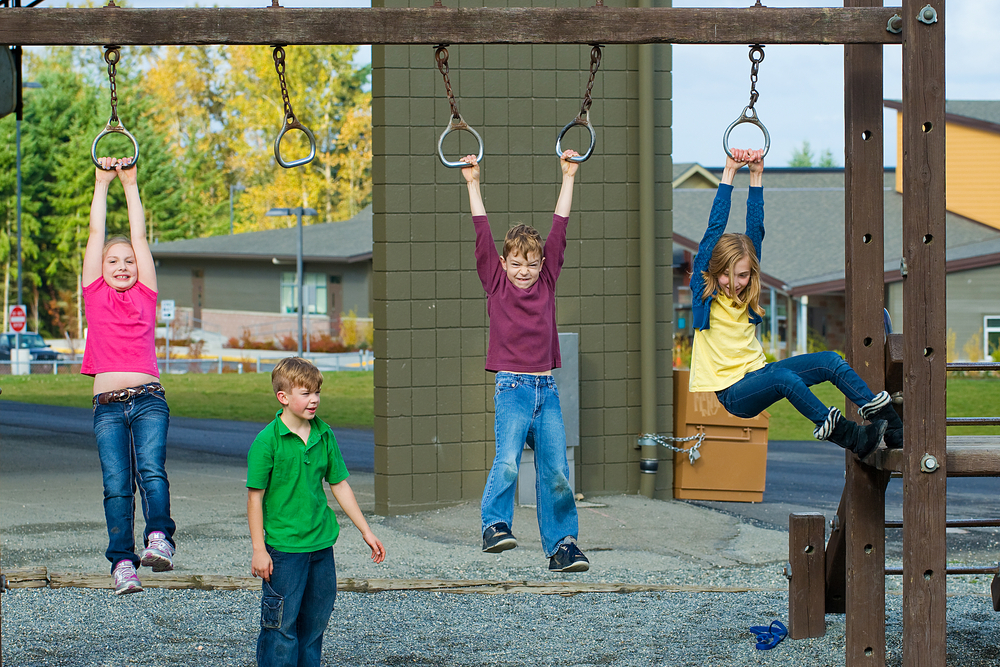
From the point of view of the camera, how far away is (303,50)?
4784cm

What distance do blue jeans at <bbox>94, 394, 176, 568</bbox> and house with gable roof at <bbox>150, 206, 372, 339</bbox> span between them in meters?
33.5

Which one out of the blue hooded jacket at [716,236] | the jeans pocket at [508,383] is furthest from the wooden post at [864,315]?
the jeans pocket at [508,383]

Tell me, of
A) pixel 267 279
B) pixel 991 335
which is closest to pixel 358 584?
pixel 991 335

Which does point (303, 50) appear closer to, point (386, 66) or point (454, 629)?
point (386, 66)

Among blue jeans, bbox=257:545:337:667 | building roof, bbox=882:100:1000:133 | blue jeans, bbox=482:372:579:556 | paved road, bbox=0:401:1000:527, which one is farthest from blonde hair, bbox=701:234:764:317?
building roof, bbox=882:100:1000:133

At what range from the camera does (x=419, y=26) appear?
15.7ft

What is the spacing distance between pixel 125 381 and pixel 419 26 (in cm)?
213

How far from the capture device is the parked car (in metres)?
36.3

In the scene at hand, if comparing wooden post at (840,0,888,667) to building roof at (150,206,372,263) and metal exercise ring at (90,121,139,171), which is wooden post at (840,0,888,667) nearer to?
metal exercise ring at (90,121,139,171)

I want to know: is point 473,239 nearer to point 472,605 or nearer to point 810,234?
point 472,605

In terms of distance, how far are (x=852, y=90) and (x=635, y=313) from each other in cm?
526

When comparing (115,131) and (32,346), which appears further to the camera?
(32,346)

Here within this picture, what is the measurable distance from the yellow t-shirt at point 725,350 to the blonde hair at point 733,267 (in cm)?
5

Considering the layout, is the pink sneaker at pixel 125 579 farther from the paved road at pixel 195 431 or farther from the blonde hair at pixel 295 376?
the paved road at pixel 195 431
